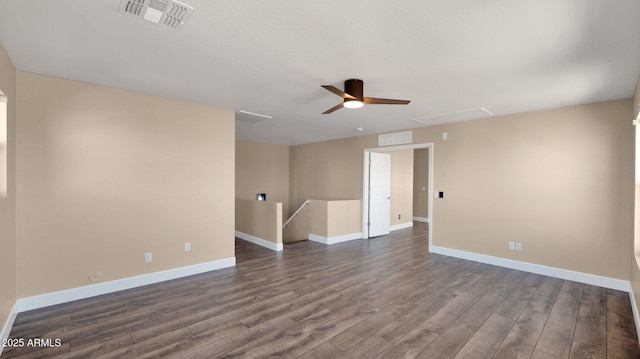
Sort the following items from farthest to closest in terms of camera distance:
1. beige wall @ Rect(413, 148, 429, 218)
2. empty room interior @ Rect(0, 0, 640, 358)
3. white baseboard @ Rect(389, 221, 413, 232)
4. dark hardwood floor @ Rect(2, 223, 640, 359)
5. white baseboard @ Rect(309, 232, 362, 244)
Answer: beige wall @ Rect(413, 148, 429, 218), white baseboard @ Rect(389, 221, 413, 232), white baseboard @ Rect(309, 232, 362, 244), dark hardwood floor @ Rect(2, 223, 640, 359), empty room interior @ Rect(0, 0, 640, 358)

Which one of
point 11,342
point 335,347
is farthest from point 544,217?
point 11,342

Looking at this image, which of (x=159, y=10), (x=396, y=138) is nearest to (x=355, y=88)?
(x=159, y=10)

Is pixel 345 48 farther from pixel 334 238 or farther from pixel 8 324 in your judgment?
pixel 334 238

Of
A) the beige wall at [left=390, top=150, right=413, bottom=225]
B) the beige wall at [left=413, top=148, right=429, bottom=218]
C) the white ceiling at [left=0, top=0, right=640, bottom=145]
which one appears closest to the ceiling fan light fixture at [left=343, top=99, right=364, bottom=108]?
the white ceiling at [left=0, top=0, right=640, bottom=145]

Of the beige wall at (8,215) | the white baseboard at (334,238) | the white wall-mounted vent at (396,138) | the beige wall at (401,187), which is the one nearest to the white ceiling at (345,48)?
the beige wall at (8,215)

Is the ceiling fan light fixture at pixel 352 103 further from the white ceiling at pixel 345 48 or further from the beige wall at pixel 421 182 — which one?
the beige wall at pixel 421 182

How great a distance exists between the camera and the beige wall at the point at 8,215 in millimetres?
2402

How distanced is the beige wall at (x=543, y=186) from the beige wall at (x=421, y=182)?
14.5ft

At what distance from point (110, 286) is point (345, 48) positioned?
3832 mm

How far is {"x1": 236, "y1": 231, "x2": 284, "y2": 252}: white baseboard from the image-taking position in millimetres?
5551

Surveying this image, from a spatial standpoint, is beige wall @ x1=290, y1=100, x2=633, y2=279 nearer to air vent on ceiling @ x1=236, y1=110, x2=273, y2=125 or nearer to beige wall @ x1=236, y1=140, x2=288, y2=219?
air vent on ceiling @ x1=236, y1=110, x2=273, y2=125

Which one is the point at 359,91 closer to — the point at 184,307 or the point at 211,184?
the point at 211,184

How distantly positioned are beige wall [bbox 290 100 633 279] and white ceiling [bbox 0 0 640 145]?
1.88 feet

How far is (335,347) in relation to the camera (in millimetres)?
2338
